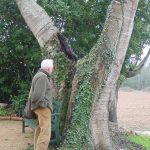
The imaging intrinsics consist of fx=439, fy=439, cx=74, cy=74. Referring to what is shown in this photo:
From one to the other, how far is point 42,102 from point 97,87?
1.84 m

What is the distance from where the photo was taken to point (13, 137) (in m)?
11.1

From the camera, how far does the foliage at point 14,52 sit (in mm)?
14078

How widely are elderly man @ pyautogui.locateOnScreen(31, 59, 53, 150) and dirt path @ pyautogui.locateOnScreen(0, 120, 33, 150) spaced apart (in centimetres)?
146

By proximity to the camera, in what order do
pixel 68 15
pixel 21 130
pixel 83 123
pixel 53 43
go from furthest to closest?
pixel 68 15 < pixel 21 130 < pixel 53 43 < pixel 83 123

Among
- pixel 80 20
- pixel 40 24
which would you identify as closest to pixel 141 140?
pixel 80 20

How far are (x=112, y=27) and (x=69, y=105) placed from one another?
2.03m

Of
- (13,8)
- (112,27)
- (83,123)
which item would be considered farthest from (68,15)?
(83,123)

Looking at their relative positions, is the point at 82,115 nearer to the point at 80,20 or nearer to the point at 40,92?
the point at 40,92

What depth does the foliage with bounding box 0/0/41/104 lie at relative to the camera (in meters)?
14.1

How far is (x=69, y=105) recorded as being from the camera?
10.0m

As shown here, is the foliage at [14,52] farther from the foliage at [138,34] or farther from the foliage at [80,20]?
the foliage at [138,34]

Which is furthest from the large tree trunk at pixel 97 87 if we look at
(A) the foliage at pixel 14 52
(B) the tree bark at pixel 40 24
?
(A) the foliage at pixel 14 52

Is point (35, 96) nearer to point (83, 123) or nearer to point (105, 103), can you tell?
point (83, 123)

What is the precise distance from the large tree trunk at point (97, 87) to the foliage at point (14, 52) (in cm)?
411
